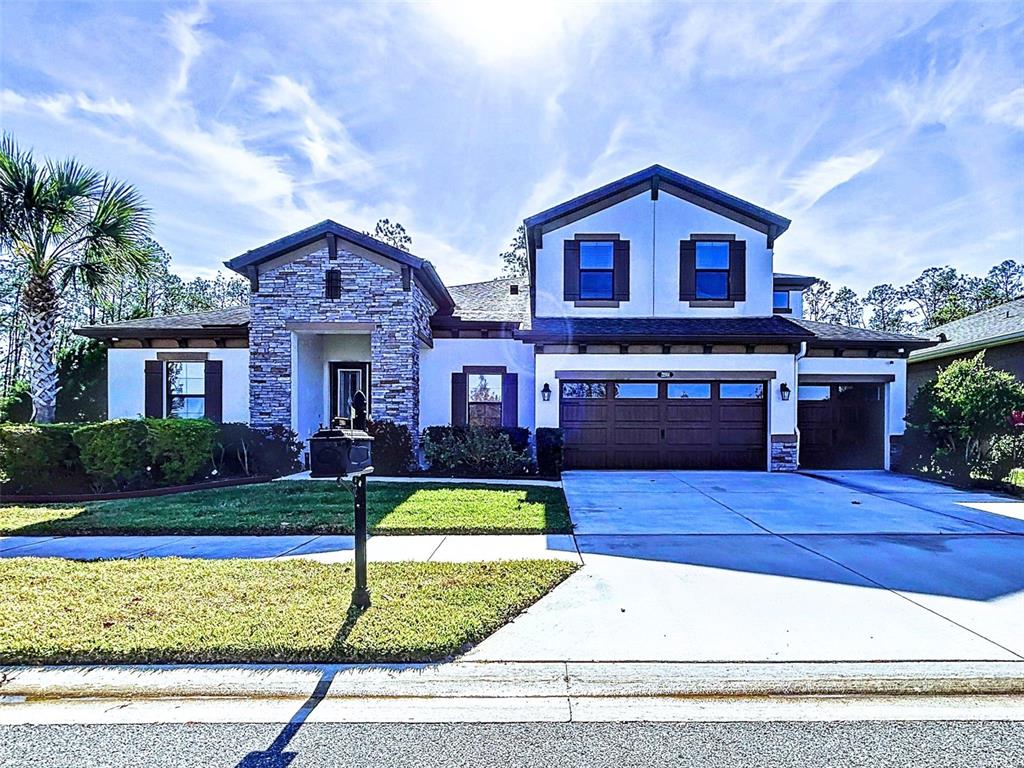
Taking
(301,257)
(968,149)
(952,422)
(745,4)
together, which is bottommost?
(952,422)

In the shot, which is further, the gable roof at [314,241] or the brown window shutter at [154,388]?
the brown window shutter at [154,388]

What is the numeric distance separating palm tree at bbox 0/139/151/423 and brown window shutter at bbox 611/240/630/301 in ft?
36.8

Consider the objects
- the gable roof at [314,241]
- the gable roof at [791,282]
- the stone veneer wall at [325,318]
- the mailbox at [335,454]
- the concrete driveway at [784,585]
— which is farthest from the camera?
the gable roof at [791,282]

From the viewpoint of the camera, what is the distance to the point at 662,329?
1358cm

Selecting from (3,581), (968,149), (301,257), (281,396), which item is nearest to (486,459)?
(281,396)

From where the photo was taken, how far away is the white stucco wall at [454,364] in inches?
570

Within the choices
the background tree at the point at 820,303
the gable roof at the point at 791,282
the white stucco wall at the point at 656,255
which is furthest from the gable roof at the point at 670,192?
the background tree at the point at 820,303

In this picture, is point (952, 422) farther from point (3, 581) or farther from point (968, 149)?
point (3, 581)

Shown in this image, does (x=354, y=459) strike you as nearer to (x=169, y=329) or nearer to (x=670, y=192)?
(x=169, y=329)

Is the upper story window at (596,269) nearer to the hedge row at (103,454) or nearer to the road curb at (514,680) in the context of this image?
the hedge row at (103,454)

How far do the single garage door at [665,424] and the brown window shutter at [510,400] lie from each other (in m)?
1.31

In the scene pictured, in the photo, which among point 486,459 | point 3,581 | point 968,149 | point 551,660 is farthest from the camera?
point 486,459

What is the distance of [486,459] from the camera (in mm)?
12578

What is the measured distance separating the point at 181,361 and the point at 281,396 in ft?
12.7
